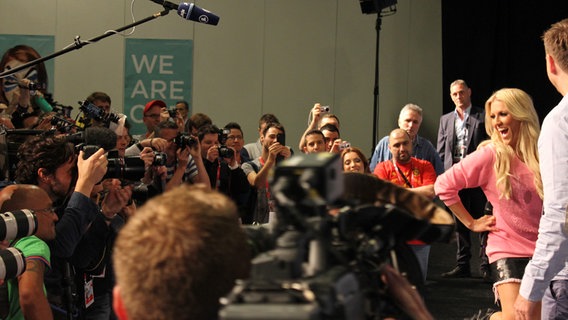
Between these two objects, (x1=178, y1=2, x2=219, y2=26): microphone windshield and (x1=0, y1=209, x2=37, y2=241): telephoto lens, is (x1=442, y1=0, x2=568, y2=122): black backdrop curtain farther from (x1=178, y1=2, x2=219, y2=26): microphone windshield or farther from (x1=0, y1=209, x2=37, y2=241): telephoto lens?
(x1=0, y1=209, x2=37, y2=241): telephoto lens

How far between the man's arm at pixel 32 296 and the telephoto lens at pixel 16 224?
0.32m

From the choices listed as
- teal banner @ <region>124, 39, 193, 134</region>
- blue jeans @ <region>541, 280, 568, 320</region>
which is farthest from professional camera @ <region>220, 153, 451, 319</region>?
teal banner @ <region>124, 39, 193, 134</region>

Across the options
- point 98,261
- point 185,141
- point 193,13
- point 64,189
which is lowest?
point 98,261

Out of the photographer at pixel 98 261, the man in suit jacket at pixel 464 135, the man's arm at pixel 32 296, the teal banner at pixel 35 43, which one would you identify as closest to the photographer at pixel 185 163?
the photographer at pixel 98 261

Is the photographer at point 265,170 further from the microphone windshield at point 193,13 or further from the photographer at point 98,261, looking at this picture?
the photographer at point 98,261

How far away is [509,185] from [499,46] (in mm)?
6444

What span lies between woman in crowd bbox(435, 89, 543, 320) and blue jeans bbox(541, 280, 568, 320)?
323 millimetres

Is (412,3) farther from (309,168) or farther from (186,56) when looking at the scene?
(309,168)

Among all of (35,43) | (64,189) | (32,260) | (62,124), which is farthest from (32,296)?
A: (35,43)

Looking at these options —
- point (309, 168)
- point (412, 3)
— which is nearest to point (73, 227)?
point (309, 168)

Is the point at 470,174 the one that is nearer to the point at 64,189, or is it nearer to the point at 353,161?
the point at 64,189

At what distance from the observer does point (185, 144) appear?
4.50 meters

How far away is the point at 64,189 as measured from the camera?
2.78 meters

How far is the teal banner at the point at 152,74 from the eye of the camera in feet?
29.9
